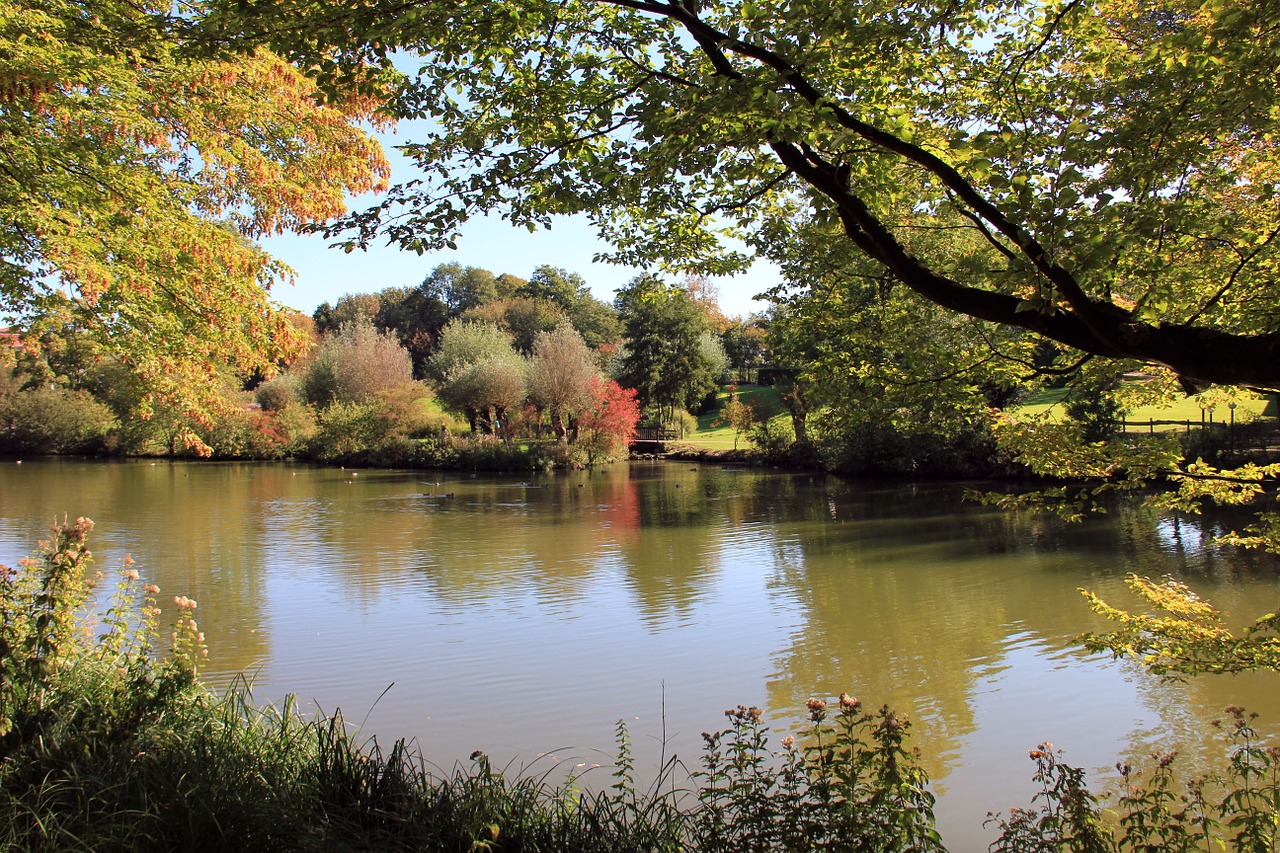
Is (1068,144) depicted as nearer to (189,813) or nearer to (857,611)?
(189,813)

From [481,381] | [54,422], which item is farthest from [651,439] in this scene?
[54,422]

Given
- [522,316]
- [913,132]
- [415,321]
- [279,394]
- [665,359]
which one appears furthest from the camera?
[415,321]

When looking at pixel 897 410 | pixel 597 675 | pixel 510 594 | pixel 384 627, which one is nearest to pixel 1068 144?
pixel 897 410

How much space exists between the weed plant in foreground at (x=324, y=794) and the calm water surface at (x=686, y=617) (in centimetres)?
141

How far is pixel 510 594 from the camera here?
462 inches

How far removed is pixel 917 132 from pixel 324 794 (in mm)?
3862

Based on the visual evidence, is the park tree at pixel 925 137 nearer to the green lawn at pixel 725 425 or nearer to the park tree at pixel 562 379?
the green lawn at pixel 725 425

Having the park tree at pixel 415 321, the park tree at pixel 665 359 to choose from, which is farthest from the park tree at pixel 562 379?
the park tree at pixel 415 321

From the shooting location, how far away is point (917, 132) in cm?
399

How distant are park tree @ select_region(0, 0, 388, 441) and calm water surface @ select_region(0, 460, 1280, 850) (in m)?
2.88

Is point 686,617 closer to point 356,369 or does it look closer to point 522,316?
point 356,369

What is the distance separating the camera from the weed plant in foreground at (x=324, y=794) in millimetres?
3127

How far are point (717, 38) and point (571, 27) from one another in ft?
3.23

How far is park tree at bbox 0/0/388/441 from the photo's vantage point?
5.57 metres
